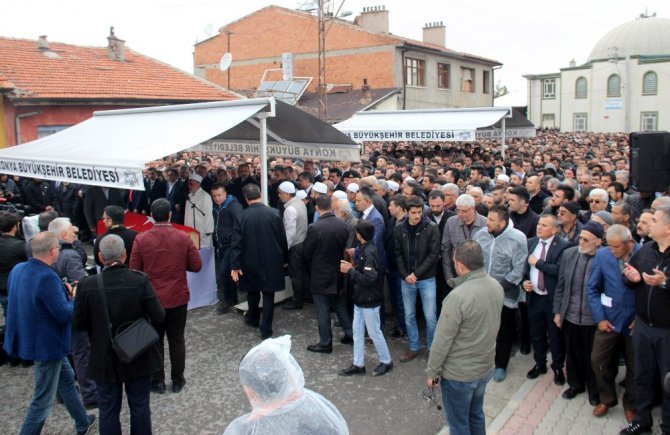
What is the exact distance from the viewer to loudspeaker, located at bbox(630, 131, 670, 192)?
513cm

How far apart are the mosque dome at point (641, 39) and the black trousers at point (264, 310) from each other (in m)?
57.4

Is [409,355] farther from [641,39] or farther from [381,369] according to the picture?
[641,39]

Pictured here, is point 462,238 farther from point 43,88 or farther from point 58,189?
point 43,88

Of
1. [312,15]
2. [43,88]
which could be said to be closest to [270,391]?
[43,88]

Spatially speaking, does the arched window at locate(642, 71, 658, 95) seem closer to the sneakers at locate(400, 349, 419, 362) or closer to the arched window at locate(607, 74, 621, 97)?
the arched window at locate(607, 74, 621, 97)

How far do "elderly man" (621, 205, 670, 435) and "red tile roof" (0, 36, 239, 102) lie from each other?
16.4 meters

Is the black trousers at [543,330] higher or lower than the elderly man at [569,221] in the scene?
lower

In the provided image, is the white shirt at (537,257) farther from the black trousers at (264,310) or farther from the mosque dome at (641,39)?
the mosque dome at (641,39)

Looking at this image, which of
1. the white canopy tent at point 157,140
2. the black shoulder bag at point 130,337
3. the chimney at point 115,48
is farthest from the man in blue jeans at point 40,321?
the chimney at point 115,48

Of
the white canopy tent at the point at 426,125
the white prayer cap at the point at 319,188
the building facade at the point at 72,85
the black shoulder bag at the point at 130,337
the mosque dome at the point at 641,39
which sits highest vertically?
the mosque dome at the point at 641,39

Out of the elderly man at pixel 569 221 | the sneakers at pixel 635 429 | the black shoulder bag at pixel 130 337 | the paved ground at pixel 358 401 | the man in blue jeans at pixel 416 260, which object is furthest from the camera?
the man in blue jeans at pixel 416 260

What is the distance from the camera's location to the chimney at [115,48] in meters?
21.4

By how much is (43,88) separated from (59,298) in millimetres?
14716

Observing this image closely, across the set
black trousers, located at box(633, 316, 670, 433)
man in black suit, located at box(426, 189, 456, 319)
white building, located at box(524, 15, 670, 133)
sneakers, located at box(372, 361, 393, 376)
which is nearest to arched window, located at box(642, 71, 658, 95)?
white building, located at box(524, 15, 670, 133)
